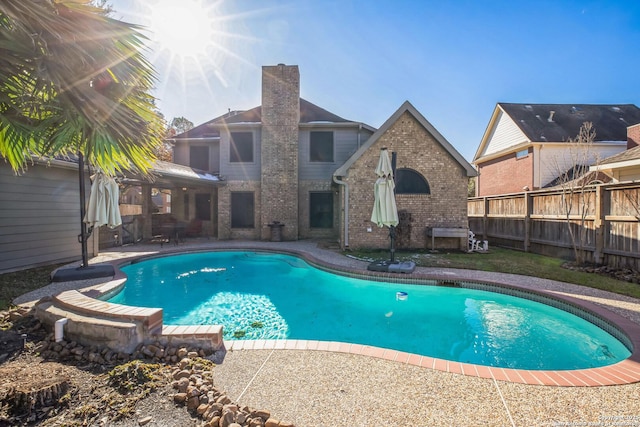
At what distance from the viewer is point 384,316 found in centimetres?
599

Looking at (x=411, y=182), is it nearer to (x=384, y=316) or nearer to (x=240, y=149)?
(x=384, y=316)

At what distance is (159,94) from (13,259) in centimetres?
728

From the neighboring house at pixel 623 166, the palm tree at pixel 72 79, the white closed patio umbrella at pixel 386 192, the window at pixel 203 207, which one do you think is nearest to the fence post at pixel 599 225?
the neighboring house at pixel 623 166

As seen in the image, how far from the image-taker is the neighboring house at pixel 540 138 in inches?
680

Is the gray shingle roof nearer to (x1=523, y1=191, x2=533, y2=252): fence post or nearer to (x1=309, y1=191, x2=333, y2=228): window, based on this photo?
(x1=523, y1=191, x2=533, y2=252): fence post

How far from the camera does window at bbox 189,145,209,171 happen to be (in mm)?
17328

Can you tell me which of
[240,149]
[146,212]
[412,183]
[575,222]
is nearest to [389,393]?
[575,222]

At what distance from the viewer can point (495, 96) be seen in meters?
22.2

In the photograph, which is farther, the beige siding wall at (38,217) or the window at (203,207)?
the window at (203,207)

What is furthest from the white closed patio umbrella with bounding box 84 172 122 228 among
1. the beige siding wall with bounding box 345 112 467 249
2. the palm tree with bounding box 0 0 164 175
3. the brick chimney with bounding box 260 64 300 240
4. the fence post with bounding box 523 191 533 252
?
the fence post with bounding box 523 191 533 252

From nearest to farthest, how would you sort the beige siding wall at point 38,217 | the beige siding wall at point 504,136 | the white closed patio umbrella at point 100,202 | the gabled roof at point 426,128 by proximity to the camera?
the white closed patio umbrella at point 100,202
the beige siding wall at point 38,217
the gabled roof at point 426,128
the beige siding wall at point 504,136

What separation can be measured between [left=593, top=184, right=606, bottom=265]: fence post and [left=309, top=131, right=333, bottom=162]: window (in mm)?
10775

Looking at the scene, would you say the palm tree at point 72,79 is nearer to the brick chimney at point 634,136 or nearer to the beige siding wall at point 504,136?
the brick chimney at point 634,136

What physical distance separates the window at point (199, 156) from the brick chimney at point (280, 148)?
4.33m
